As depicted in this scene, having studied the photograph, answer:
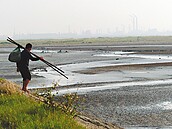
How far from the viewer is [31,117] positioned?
8.13 metres

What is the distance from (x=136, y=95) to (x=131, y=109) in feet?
13.4

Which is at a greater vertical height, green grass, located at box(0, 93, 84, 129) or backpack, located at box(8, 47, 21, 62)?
backpack, located at box(8, 47, 21, 62)

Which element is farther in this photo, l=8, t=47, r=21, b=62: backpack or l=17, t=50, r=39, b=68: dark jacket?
l=17, t=50, r=39, b=68: dark jacket

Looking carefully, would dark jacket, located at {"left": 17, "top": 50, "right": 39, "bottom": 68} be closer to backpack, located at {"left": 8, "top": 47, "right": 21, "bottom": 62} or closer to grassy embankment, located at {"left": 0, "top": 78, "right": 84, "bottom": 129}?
backpack, located at {"left": 8, "top": 47, "right": 21, "bottom": 62}

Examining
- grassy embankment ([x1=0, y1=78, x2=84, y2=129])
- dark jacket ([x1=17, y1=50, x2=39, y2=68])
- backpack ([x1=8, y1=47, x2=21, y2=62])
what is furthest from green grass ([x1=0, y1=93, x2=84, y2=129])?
dark jacket ([x1=17, y1=50, x2=39, y2=68])

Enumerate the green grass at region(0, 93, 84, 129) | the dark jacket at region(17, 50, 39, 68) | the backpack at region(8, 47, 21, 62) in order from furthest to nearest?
1. the dark jacket at region(17, 50, 39, 68)
2. the backpack at region(8, 47, 21, 62)
3. the green grass at region(0, 93, 84, 129)

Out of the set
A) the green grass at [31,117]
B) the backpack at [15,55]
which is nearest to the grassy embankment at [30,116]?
the green grass at [31,117]

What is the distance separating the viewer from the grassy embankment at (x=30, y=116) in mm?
7457

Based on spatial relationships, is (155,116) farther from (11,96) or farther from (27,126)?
(27,126)

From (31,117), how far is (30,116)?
8cm

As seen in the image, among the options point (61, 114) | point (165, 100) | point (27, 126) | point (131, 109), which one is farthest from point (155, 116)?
point (27, 126)

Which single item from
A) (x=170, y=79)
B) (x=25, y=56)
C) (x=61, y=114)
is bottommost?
(x=170, y=79)

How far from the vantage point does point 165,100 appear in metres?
18.9

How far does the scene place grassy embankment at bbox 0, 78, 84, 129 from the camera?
746 centimetres
